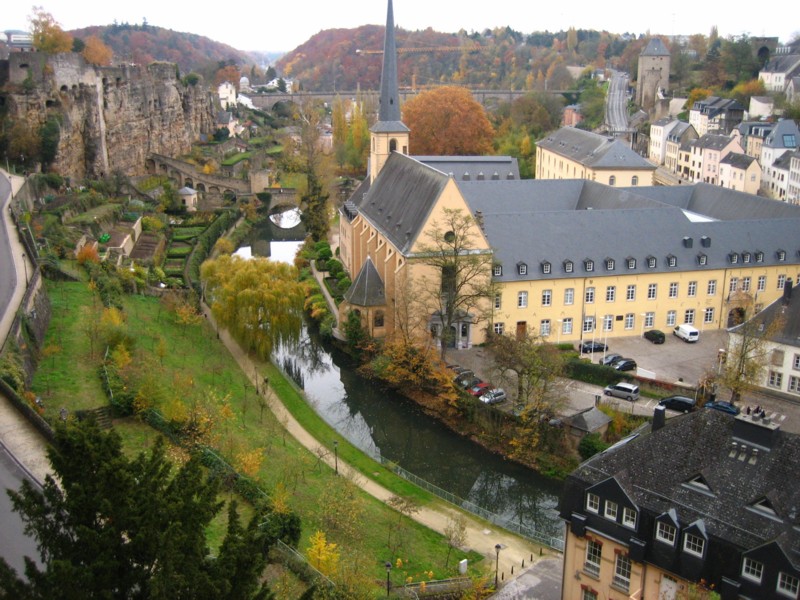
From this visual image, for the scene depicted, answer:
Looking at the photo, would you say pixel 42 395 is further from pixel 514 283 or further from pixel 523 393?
pixel 514 283

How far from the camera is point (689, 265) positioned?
39.1 meters

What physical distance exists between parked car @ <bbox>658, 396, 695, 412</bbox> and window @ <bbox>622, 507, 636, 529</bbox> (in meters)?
12.4

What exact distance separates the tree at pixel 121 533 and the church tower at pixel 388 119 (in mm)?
40436

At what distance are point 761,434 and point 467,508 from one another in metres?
10.7

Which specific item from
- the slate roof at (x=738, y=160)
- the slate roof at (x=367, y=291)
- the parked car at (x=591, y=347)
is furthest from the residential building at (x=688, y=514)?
the slate roof at (x=738, y=160)

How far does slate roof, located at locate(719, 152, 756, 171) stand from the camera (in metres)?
62.1

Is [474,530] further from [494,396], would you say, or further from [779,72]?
[779,72]

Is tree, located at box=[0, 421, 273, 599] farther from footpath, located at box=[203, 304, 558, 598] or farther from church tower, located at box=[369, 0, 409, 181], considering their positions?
church tower, located at box=[369, 0, 409, 181]

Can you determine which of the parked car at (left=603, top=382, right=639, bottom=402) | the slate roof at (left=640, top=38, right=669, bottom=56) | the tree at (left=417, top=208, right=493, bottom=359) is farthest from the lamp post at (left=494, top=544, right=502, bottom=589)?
the slate roof at (left=640, top=38, right=669, bottom=56)

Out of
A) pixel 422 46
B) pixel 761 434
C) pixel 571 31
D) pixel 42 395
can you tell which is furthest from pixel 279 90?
pixel 761 434

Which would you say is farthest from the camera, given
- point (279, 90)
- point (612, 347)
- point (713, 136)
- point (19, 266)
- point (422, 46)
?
point (422, 46)

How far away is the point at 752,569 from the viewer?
1675 centimetres

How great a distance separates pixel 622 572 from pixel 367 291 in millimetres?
23083


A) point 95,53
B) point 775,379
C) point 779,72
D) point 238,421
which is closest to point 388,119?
point 238,421
